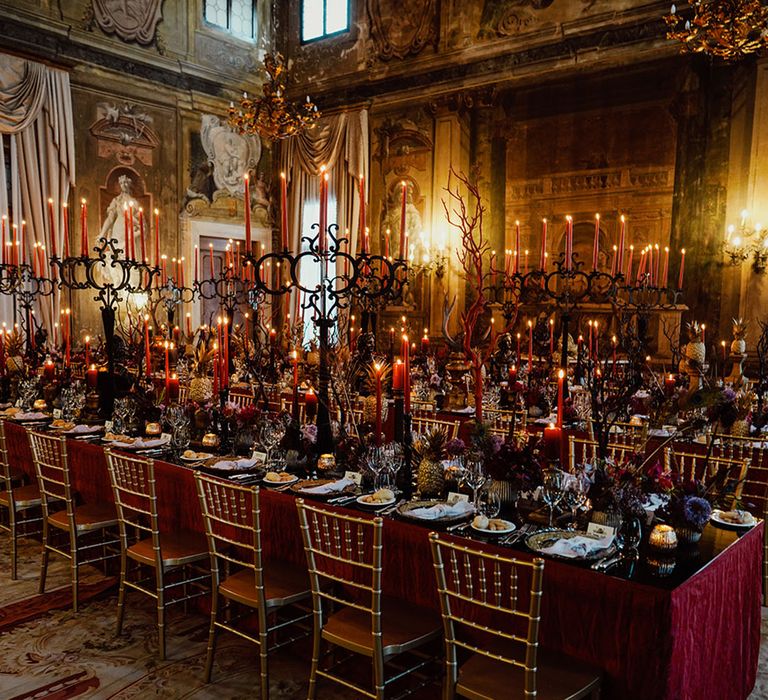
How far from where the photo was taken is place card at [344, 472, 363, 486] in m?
3.48

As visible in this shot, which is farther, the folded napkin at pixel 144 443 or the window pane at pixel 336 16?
the window pane at pixel 336 16

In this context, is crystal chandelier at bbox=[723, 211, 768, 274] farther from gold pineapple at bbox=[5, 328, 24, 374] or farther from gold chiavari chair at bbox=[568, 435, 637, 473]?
gold pineapple at bbox=[5, 328, 24, 374]

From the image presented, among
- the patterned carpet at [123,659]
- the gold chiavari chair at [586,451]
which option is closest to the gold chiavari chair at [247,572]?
the patterned carpet at [123,659]

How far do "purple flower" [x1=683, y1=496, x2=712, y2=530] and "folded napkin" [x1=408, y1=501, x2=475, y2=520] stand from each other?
860mm

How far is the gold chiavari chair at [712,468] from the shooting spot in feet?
9.61

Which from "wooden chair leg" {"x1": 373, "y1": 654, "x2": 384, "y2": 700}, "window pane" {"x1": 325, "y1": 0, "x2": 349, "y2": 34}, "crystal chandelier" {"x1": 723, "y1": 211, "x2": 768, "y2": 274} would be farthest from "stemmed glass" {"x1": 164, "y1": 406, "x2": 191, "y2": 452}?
"window pane" {"x1": 325, "y1": 0, "x2": 349, "y2": 34}

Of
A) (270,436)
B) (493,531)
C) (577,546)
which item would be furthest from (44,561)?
(577,546)

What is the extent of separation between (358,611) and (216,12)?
1417 cm

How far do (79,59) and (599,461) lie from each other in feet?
40.7

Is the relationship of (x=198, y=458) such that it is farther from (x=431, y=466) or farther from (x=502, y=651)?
(x=502, y=651)

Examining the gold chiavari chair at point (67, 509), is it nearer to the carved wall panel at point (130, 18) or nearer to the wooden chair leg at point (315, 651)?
the wooden chair leg at point (315, 651)

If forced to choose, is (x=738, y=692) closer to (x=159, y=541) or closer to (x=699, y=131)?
(x=159, y=541)

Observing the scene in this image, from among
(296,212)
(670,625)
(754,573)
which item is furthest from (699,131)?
(670,625)

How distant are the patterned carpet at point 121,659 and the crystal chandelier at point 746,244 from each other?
274 inches
